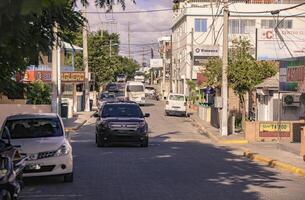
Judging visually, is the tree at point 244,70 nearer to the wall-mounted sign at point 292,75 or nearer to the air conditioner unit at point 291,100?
the air conditioner unit at point 291,100

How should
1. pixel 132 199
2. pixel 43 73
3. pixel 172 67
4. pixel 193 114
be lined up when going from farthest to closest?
pixel 172 67
pixel 193 114
pixel 43 73
pixel 132 199

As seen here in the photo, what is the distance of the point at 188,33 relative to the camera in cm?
8275

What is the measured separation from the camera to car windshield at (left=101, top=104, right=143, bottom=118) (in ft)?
87.9

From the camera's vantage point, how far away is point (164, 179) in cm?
1488

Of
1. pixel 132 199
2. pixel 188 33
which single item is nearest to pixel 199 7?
pixel 188 33

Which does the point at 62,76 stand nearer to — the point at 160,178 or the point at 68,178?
the point at 160,178

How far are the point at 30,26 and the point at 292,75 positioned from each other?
70.8ft

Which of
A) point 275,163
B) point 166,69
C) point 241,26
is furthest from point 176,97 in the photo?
point 166,69

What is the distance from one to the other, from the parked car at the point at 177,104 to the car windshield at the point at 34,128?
41394 millimetres

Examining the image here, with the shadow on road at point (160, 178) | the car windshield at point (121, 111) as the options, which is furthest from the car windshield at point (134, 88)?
the shadow on road at point (160, 178)

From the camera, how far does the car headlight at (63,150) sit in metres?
13.5

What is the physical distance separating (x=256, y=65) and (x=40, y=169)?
24849 millimetres

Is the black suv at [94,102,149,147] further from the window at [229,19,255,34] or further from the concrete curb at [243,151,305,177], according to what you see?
the window at [229,19,255,34]

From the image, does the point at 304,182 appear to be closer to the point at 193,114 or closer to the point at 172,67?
the point at 193,114
